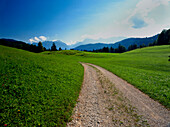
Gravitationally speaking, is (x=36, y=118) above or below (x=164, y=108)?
above

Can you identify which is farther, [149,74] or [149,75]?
[149,74]

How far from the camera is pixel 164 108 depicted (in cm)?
834

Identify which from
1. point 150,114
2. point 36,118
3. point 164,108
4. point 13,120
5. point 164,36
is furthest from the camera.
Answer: point 164,36

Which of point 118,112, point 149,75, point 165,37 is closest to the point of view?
point 118,112

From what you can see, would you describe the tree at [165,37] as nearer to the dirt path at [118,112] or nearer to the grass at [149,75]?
the grass at [149,75]

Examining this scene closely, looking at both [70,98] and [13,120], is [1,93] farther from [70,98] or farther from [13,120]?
[70,98]

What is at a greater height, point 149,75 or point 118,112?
point 149,75

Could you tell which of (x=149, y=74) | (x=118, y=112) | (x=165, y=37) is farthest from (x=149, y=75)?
(x=165, y=37)

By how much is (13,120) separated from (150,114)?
39.7ft

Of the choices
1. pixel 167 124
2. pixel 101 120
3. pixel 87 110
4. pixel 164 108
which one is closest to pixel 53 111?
pixel 87 110

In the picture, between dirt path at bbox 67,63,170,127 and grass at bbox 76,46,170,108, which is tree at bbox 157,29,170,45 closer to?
grass at bbox 76,46,170,108

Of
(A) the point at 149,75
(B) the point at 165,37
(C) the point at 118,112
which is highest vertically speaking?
(B) the point at 165,37

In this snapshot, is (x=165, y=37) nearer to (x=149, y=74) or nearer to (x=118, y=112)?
(x=149, y=74)

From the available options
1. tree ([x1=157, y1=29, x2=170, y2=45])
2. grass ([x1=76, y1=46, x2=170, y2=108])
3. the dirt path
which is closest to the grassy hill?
grass ([x1=76, y1=46, x2=170, y2=108])
